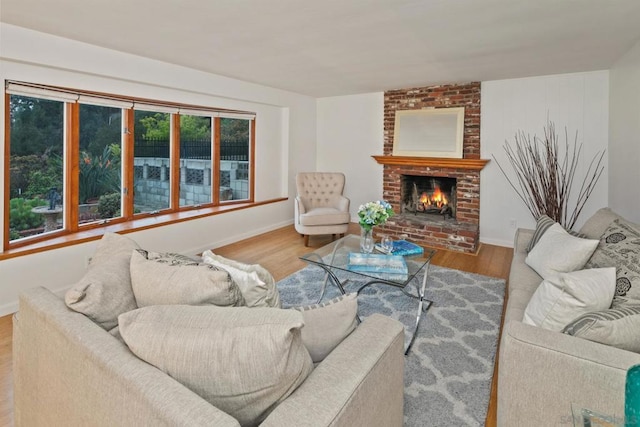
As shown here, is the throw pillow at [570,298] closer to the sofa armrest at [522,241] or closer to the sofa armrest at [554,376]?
the sofa armrest at [554,376]

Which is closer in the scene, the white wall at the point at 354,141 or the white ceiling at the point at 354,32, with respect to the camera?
the white ceiling at the point at 354,32

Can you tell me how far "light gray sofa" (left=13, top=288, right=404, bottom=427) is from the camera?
0.88 meters

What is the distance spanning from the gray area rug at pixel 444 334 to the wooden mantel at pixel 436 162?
177 centimetres

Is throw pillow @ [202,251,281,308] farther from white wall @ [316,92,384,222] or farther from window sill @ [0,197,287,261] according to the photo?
white wall @ [316,92,384,222]

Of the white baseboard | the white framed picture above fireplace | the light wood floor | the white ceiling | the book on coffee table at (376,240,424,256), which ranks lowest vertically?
the light wood floor

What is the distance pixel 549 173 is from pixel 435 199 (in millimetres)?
1567

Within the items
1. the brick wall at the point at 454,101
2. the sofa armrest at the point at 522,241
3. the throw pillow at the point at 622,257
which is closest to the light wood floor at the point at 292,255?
the sofa armrest at the point at 522,241

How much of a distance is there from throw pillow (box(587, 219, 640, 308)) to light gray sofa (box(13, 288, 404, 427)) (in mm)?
1093

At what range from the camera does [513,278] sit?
98.6 inches

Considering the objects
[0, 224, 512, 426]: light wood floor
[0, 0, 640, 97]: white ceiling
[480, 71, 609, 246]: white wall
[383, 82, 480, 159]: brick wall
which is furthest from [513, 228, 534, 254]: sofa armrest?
[383, 82, 480, 159]: brick wall

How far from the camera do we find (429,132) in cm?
534

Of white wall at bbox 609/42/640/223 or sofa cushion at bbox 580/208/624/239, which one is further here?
white wall at bbox 609/42/640/223

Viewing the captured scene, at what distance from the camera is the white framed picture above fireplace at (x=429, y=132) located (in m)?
5.15

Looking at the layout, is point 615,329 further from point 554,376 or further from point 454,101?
point 454,101
